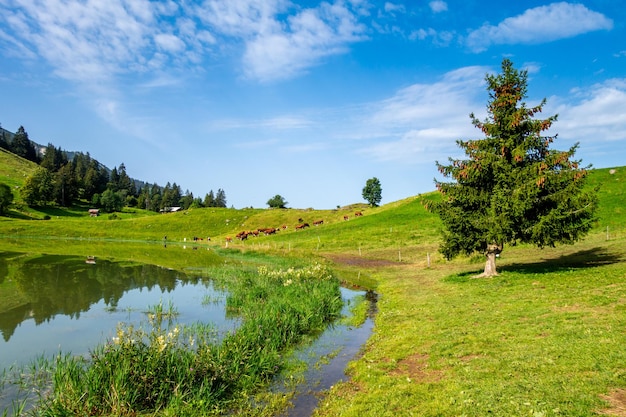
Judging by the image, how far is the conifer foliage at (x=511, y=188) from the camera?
24.7 meters

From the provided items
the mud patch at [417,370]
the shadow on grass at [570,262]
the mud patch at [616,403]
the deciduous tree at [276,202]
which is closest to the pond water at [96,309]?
the mud patch at [417,370]

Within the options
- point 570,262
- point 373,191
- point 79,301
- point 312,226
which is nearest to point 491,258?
point 570,262

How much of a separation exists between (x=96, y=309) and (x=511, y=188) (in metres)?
28.7

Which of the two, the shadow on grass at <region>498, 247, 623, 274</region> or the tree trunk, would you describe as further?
the shadow on grass at <region>498, 247, 623, 274</region>

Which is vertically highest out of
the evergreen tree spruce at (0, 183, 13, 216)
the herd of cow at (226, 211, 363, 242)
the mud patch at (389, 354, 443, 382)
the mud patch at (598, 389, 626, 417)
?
the evergreen tree spruce at (0, 183, 13, 216)

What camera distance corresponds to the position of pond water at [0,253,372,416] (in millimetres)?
15328

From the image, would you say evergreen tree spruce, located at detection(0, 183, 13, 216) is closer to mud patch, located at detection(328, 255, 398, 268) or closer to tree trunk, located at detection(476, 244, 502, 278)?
mud patch, located at detection(328, 255, 398, 268)

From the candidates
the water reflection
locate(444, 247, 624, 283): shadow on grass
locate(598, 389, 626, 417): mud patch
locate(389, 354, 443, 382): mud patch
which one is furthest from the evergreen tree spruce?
locate(598, 389, 626, 417): mud patch

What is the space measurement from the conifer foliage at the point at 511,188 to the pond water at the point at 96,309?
32.8ft

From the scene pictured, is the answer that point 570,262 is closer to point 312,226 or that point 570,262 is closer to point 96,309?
point 96,309

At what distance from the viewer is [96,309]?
23969 millimetres

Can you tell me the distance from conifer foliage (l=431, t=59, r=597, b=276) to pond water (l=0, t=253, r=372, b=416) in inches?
394

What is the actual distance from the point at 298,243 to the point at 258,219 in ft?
154

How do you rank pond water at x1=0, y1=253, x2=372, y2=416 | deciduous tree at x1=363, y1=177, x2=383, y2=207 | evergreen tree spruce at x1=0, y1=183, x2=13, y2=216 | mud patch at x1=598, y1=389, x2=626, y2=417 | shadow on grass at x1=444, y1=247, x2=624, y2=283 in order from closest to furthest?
1. mud patch at x1=598, y1=389, x2=626, y2=417
2. pond water at x1=0, y1=253, x2=372, y2=416
3. shadow on grass at x1=444, y1=247, x2=624, y2=283
4. evergreen tree spruce at x1=0, y1=183, x2=13, y2=216
5. deciduous tree at x1=363, y1=177, x2=383, y2=207
